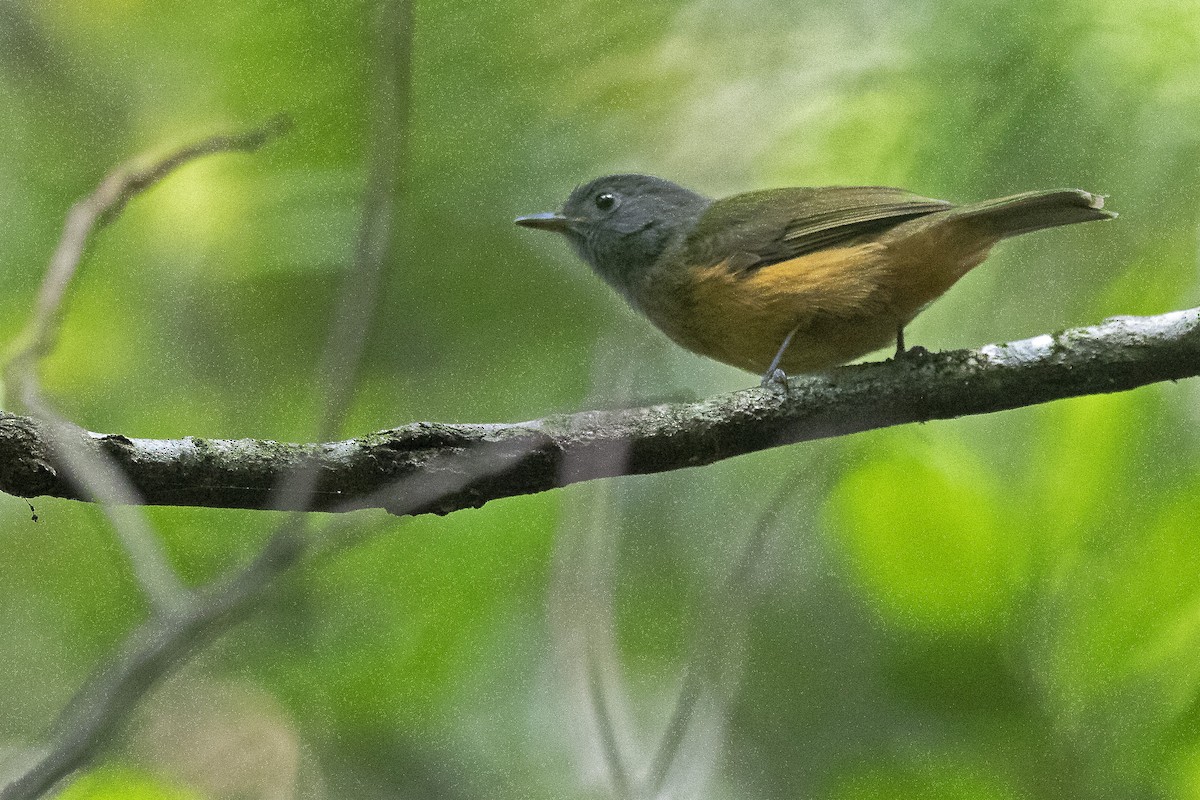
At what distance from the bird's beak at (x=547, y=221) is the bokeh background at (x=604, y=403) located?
9cm

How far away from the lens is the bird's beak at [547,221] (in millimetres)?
4711

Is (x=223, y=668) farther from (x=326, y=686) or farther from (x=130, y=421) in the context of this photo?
(x=130, y=421)

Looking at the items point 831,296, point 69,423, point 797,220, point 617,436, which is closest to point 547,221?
point 797,220

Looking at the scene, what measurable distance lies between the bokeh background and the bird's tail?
35 cm

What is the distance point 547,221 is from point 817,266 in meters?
1.30

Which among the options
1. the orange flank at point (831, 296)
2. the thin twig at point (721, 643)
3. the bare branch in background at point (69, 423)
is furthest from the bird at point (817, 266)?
the bare branch in background at point (69, 423)

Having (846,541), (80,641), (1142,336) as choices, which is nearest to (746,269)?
(846,541)

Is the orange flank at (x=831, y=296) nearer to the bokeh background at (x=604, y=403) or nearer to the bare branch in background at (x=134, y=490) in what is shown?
the bokeh background at (x=604, y=403)

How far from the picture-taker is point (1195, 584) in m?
3.10

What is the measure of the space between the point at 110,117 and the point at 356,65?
0.95 meters

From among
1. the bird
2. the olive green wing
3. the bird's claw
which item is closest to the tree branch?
the bird's claw

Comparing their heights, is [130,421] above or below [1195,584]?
above

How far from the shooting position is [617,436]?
2.91 meters

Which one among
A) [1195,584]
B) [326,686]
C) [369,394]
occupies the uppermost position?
[369,394]
